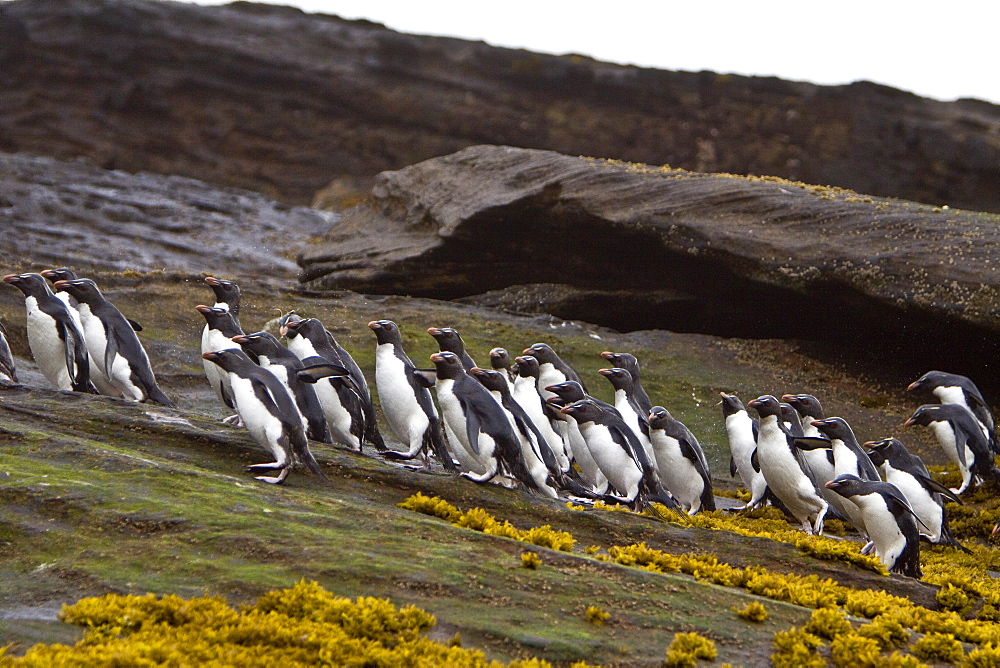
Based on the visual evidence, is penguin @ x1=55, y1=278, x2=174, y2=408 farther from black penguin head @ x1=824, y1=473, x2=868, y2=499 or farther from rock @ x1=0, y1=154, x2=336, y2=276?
rock @ x1=0, y1=154, x2=336, y2=276

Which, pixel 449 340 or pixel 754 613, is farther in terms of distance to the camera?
pixel 449 340

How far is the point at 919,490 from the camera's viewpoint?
12.4m

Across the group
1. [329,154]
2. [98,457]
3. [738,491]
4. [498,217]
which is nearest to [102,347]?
[98,457]

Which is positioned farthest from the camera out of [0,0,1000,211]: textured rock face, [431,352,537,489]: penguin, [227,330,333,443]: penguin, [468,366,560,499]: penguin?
[0,0,1000,211]: textured rock face

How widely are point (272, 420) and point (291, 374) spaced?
157 cm

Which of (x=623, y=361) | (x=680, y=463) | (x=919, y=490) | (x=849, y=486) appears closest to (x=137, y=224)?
(x=623, y=361)

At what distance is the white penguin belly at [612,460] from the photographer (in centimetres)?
1184

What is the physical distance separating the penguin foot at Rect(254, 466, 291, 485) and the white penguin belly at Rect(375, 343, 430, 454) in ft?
7.87

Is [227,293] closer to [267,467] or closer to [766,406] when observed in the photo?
[267,467]

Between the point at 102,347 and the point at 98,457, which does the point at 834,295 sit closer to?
the point at 102,347

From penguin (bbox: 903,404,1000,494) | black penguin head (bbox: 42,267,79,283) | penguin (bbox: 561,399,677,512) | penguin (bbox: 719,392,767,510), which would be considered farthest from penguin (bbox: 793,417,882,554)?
black penguin head (bbox: 42,267,79,283)

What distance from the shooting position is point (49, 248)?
2381 centimetres

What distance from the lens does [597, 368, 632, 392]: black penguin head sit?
14.0 metres

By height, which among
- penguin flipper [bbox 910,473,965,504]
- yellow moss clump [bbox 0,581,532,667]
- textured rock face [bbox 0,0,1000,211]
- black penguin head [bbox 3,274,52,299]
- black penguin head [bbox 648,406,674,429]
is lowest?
yellow moss clump [bbox 0,581,532,667]
